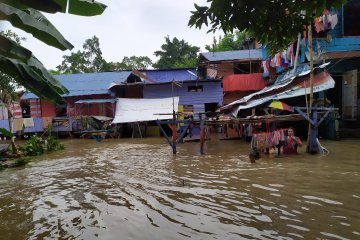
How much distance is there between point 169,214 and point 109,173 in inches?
189

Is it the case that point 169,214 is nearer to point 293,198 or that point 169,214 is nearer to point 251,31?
point 293,198

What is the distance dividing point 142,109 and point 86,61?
20.8 metres

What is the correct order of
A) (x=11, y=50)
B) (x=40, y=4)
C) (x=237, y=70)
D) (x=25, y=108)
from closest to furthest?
(x=40, y=4) < (x=11, y=50) < (x=237, y=70) < (x=25, y=108)

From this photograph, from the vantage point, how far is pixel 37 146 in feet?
51.2

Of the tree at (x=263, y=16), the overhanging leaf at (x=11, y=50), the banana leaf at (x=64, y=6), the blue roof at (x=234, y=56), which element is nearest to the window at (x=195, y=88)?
the blue roof at (x=234, y=56)

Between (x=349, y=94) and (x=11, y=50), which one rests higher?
(x=349, y=94)

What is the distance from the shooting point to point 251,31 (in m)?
2.96

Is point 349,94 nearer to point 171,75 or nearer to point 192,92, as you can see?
point 192,92

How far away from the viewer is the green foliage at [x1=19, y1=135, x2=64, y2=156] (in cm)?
1512

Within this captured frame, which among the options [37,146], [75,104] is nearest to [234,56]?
[75,104]

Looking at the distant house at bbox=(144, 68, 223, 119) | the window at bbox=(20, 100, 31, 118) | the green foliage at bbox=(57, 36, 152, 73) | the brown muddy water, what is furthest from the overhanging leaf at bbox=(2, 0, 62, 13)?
the green foliage at bbox=(57, 36, 152, 73)

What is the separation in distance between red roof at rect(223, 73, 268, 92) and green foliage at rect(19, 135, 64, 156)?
Result: 1270 cm

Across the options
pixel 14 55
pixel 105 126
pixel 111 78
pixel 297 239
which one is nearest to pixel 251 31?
pixel 14 55

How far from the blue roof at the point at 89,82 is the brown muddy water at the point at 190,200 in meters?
14.7
